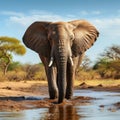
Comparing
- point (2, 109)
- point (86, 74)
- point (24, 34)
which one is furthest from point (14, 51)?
point (2, 109)

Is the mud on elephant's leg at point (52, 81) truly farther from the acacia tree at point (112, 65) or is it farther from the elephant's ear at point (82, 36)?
the acacia tree at point (112, 65)

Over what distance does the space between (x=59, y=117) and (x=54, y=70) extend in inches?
208

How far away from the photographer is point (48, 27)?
15.2 meters

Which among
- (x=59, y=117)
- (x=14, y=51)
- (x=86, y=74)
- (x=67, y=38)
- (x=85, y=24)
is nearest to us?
(x=59, y=117)

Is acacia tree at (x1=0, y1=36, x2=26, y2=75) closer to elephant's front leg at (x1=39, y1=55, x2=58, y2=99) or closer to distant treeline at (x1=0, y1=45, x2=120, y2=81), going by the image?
distant treeline at (x1=0, y1=45, x2=120, y2=81)

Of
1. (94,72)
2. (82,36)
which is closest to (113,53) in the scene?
(94,72)

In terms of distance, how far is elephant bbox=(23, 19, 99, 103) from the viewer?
13547mm

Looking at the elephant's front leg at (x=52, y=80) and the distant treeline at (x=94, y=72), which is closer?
the elephant's front leg at (x=52, y=80)

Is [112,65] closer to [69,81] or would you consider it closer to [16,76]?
[16,76]

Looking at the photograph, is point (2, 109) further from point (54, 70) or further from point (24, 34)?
point (24, 34)

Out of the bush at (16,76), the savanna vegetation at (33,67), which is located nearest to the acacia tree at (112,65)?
the savanna vegetation at (33,67)

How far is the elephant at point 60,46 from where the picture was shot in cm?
1355

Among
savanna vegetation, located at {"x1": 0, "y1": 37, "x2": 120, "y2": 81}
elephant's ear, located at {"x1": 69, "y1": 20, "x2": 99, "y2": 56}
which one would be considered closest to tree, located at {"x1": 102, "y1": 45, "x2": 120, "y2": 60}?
savanna vegetation, located at {"x1": 0, "y1": 37, "x2": 120, "y2": 81}

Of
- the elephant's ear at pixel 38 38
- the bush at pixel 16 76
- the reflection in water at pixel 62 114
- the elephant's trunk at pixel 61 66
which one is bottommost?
the bush at pixel 16 76
